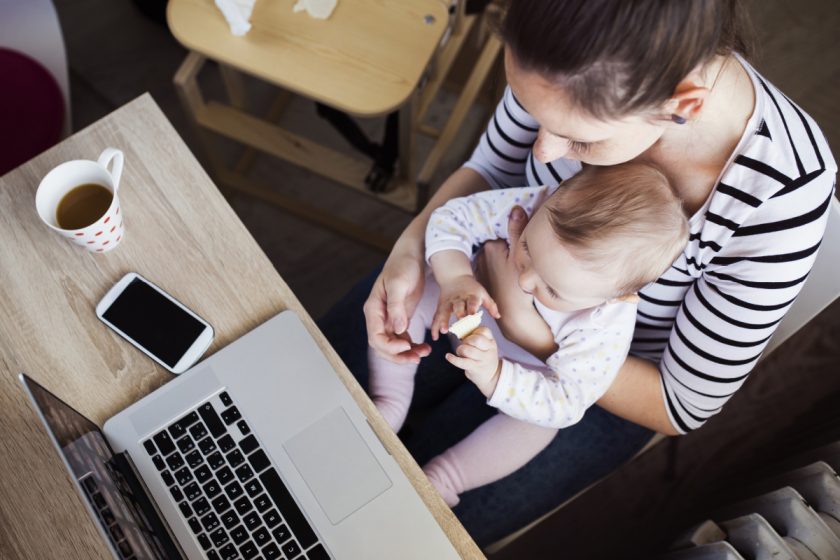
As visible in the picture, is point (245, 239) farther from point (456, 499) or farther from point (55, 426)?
point (456, 499)

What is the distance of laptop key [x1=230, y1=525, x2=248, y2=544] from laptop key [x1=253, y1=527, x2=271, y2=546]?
0.01 metres

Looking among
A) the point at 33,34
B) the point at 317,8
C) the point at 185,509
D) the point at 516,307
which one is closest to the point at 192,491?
the point at 185,509

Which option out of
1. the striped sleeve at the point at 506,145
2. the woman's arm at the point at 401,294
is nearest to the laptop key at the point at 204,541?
the woman's arm at the point at 401,294

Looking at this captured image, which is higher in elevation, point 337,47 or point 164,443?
point 337,47

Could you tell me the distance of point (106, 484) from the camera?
725 millimetres

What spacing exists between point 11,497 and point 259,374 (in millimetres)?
329

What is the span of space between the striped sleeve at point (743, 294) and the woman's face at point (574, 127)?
188 mm

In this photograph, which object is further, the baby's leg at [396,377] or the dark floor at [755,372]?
the dark floor at [755,372]

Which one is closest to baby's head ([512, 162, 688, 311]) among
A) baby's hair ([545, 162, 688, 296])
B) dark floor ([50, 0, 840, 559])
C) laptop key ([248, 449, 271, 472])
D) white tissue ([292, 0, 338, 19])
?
baby's hair ([545, 162, 688, 296])

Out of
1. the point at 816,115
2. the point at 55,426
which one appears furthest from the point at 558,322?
the point at 816,115

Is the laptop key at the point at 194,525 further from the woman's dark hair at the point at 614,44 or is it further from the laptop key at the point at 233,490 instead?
the woman's dark hair at the point at 614,44

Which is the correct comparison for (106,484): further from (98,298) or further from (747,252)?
(747,252)

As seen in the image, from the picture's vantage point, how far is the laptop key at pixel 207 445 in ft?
2.69

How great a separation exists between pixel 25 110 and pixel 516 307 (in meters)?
1.19
